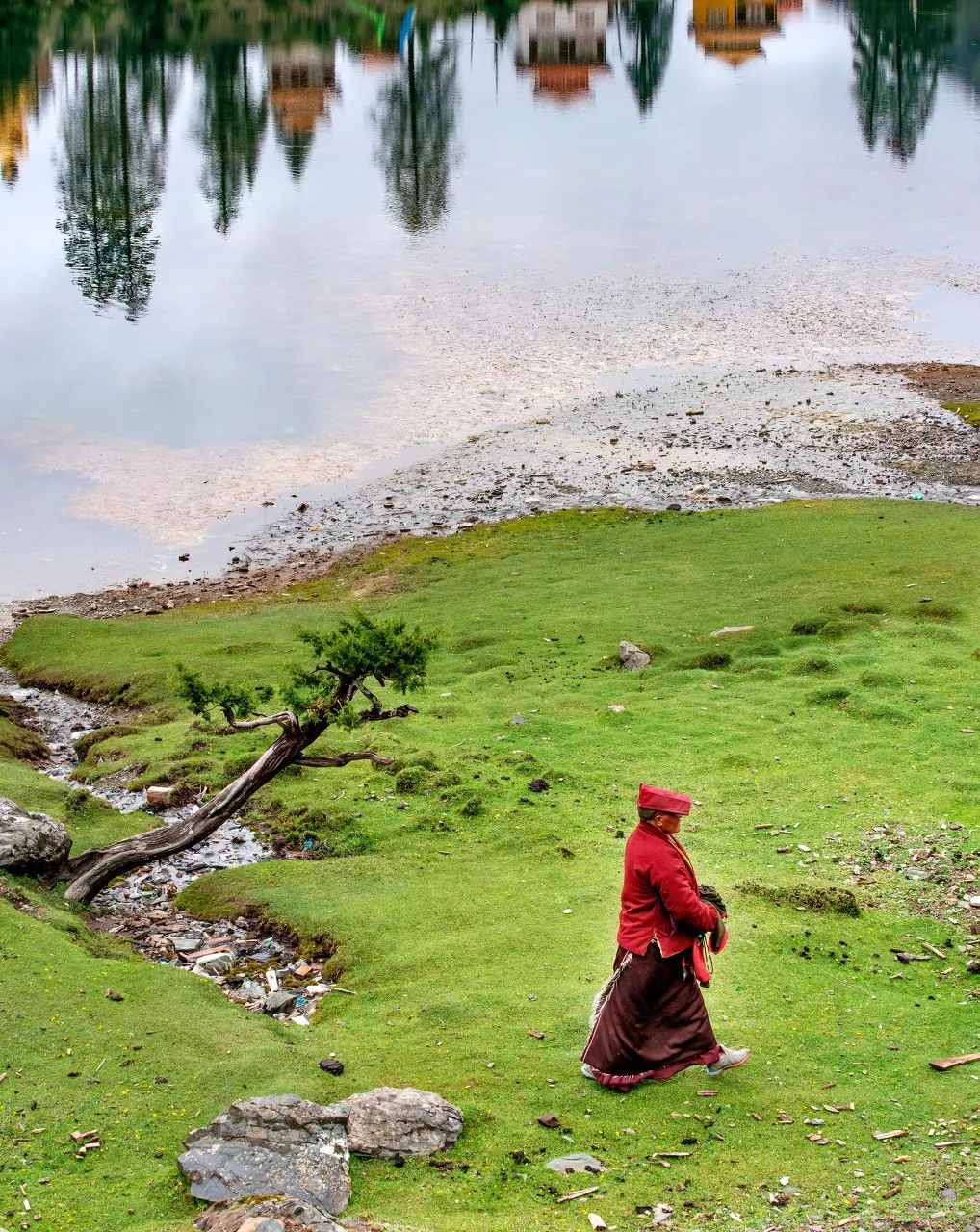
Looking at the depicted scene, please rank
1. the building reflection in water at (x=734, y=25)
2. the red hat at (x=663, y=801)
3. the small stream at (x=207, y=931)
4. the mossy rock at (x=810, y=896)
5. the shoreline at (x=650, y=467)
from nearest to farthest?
1. the red hat at (x=663, y=801)
2. the small stream at (x=207, y=931)
3. the mossy rock at (x=810, y=896)
4. the shoreline at (x=650, y=467)
5. the building reflection in water at (x=734, y=25)

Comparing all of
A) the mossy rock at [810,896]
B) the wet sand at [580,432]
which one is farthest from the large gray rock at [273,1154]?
the wet sand at [580,432]

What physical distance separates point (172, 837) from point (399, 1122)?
6001 mm

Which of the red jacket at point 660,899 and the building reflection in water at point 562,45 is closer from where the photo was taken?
the red jacket at point 660,899

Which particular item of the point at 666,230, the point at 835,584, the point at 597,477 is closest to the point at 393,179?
the point at 666,230

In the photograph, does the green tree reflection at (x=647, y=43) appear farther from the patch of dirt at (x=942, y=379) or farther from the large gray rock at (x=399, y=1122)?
the large gray rock at (x=399, y=1122)

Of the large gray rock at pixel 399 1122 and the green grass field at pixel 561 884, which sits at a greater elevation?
the large gray rock at pixel 399 1122

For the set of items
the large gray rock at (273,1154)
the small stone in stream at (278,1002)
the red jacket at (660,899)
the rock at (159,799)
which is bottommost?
the rock at (159,799)

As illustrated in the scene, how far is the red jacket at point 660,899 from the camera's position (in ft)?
33.3

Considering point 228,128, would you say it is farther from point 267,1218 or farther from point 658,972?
point 267,1218

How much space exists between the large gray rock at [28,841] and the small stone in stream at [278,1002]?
9.79 feet

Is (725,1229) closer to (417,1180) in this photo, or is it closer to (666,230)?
(417,1180)

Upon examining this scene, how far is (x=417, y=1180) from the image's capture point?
9.51 m

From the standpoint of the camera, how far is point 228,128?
2938 inches

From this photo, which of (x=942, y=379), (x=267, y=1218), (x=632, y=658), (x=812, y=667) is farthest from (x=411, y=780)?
(x=942, y=379)
